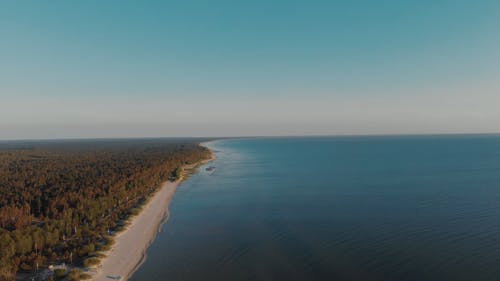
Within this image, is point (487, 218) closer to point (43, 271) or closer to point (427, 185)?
point (427, 185)

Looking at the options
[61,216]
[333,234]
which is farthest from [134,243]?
[333,234]

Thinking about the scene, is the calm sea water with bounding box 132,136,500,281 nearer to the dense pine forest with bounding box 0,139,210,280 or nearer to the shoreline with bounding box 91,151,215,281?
the shoreline with bounding box 91,151,215,281

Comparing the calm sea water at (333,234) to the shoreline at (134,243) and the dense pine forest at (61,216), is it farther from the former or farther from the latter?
the dense pine forest at (61,216)

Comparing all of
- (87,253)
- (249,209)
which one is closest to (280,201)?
(249,209)

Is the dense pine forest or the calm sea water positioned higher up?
the dense pine forest

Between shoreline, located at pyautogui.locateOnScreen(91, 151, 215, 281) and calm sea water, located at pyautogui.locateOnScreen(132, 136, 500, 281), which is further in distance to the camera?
shoreline, located at pyautogui.locateOnScreen(91, 151, 215, 281)

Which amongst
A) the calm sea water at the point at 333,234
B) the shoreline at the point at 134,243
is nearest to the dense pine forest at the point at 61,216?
the shoreline at the point at 134,243

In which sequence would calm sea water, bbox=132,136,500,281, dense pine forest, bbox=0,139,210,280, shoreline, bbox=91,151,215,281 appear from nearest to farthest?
calm sea water, bbox=132,136,500,281 → shoreline, bbox=91,151,215,281 → dense pine forest, bbox=0,139,210,280

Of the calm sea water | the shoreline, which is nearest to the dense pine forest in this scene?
the shoreline
